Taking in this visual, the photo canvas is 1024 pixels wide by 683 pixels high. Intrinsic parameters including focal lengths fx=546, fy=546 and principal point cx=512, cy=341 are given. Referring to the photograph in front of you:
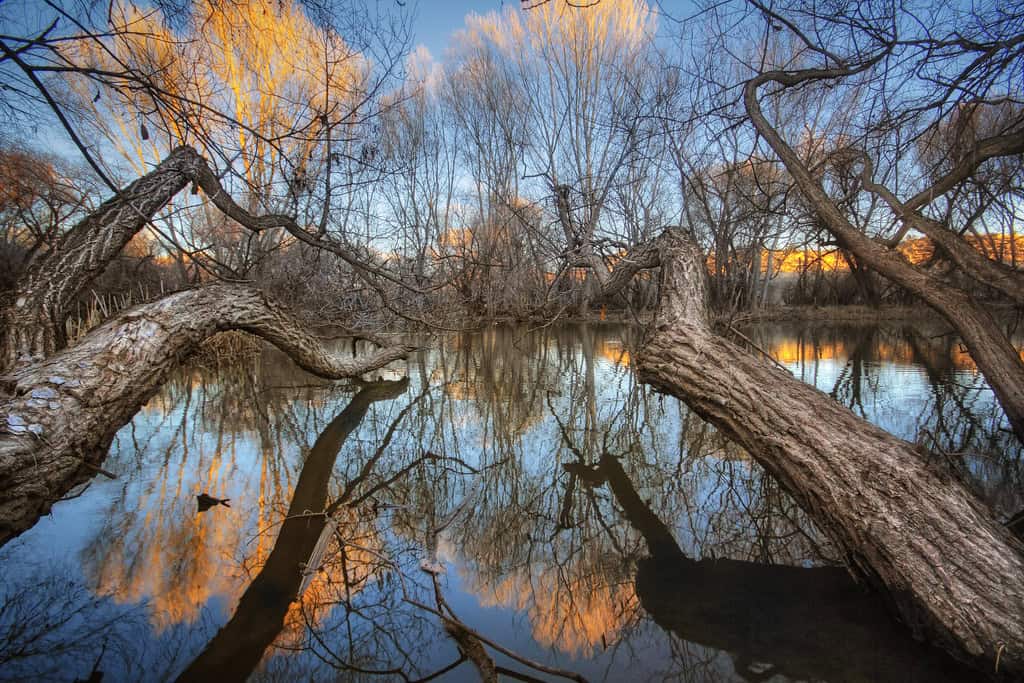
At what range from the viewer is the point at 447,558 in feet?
7.47

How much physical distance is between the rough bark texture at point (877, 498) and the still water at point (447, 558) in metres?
0.15

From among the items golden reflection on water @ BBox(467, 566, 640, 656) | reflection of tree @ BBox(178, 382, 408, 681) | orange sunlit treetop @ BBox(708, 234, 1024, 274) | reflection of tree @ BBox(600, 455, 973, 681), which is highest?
orange sunlit treetop @ BBox(708, 234, 1024, 274)

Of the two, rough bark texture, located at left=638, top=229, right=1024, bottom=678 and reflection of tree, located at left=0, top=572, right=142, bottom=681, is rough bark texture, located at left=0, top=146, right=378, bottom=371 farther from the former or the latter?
rough bark texture, located at left=638, top=229, right=1024, bottom=678

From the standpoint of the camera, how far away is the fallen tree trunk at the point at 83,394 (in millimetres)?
2004

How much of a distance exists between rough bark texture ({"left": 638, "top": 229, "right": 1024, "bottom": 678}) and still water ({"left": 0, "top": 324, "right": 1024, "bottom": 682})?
5.9 inches

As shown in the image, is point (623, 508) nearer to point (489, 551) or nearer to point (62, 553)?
point (489, 551)

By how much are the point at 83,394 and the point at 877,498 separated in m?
3.13

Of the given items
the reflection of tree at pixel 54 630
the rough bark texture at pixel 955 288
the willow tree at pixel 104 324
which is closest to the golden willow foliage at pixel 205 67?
the willow tree at pixel 104 324

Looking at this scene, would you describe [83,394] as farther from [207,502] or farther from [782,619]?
[782,619]

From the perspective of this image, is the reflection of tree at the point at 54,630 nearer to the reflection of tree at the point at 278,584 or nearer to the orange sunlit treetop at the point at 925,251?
the reflection of tree at the point at 278,584

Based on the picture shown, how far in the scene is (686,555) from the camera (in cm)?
230

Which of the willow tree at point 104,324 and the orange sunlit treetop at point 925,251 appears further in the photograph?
the orange sunlit treetop at point 925,251

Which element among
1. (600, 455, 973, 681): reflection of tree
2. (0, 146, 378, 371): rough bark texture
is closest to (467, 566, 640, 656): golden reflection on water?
(600, 455, 973, 681): reflection of tree

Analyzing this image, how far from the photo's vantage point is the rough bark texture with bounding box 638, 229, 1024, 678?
5.31ft
